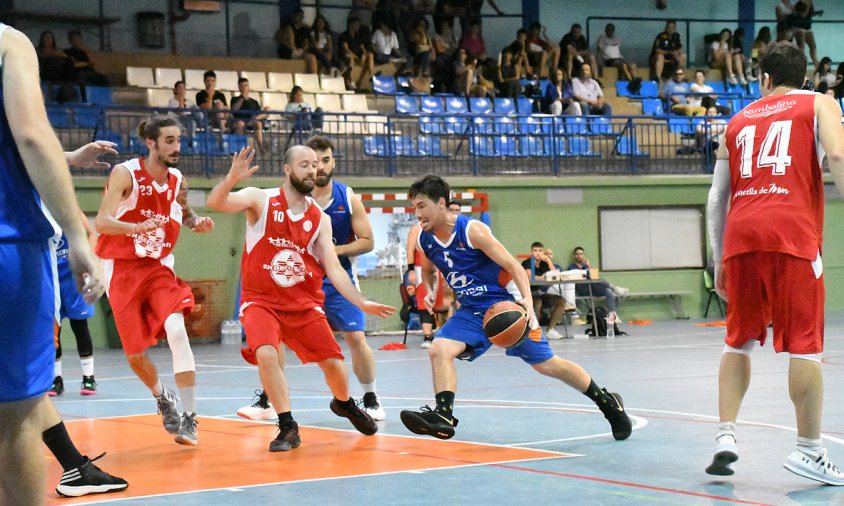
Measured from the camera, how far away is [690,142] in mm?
22922

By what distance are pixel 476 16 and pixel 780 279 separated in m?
20.5

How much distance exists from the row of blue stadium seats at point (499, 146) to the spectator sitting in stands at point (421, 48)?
2.54 m

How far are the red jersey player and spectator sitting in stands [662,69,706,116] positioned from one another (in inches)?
720

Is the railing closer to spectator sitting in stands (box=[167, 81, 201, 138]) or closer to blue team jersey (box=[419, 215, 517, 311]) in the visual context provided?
spectator sitting in stands (box=[167, 81, 201, 138])

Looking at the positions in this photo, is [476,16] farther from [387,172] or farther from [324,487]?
[324,487]

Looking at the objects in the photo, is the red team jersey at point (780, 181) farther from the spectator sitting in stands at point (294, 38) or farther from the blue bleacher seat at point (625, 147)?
the spectator sitting in stands at point (294, 38)

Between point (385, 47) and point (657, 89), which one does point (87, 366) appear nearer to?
point (385, 47)

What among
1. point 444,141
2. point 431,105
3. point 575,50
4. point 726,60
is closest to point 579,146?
point 444,141

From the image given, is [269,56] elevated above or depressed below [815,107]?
above

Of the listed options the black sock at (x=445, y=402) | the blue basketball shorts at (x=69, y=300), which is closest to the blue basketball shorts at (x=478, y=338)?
the black sock at (x=445, y=402)

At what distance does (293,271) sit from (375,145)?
42.6 ft

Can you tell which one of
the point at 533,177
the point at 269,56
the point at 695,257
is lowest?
the point at 695,257

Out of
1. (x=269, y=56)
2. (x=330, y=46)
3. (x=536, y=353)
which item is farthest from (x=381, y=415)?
(x=269, y=56)

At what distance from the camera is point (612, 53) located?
26141mm
